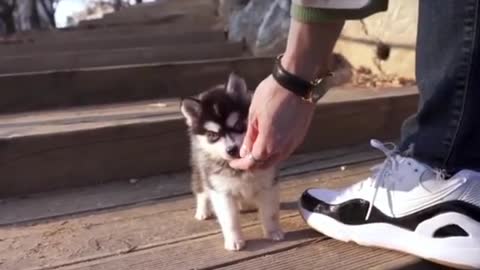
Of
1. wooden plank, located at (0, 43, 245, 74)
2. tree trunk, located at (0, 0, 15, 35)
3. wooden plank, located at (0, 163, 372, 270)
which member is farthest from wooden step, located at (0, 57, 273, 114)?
tree trunk, located at (0, 0, 15, 35)

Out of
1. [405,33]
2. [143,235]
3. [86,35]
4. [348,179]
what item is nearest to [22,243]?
[143,235]

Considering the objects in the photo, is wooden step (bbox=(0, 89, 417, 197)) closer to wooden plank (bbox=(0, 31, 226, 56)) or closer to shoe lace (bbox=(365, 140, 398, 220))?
shoe lace (bbox=(365, 140, 398, 220))

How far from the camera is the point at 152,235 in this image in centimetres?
166

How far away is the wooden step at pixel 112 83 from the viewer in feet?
9.46

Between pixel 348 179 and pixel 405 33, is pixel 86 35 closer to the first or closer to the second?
pixel 405 33

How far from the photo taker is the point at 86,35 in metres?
5.60

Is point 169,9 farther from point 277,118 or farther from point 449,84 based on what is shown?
point 277,118

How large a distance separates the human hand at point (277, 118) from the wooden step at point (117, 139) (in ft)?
3.49

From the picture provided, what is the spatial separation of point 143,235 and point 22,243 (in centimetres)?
29

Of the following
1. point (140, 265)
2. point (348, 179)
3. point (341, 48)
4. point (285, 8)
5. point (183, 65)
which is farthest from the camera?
point (285, 8)

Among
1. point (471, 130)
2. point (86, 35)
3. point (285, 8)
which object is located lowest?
point (86, 35)

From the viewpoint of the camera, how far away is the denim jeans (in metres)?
1.29

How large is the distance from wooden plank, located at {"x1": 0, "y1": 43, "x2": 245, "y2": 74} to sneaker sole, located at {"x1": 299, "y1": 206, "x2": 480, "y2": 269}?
2.40 meters

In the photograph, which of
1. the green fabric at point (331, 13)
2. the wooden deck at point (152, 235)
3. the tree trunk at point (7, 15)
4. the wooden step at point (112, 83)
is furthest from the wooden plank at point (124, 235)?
the tree trunk at point (7, 15)
